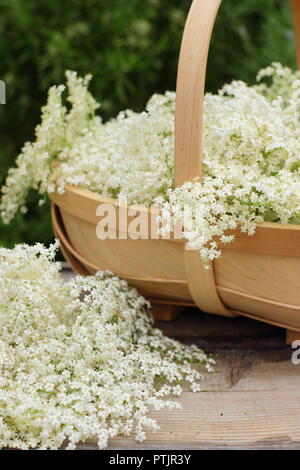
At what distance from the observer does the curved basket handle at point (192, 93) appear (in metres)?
1.07

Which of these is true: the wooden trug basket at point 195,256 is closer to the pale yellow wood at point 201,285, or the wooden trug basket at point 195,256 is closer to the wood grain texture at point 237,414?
the pale yellow wood at point 201,285

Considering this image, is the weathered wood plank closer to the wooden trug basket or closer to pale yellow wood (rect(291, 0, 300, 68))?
the wooden trug basket

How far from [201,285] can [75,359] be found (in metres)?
0.27

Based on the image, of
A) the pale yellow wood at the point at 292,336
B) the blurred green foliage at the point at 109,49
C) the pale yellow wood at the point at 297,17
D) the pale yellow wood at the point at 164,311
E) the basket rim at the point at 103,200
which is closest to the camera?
the basket rim at the point at 103,200

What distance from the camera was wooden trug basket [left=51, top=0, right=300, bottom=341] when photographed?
1.08 m

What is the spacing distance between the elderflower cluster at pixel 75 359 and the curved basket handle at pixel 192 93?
30cm

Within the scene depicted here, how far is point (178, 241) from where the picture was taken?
117 centimetres

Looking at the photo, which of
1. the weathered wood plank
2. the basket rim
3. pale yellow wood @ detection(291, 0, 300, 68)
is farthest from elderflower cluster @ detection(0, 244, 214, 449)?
pale yellow wood @ detection(291, 0, 300, 68)

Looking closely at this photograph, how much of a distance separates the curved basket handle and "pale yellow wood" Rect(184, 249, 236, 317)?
141 millimetres

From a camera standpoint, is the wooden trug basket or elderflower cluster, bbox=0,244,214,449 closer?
elderflower cluster, bbox=0,244,214,449

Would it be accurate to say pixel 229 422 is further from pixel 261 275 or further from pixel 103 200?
pixel 103 200

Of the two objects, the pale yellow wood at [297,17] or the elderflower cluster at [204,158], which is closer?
the elderflower cluster at [204,158]

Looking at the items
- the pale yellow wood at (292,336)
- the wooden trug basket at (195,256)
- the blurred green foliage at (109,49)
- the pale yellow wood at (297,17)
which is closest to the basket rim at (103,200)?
the wooden trug basket at (195,256)
